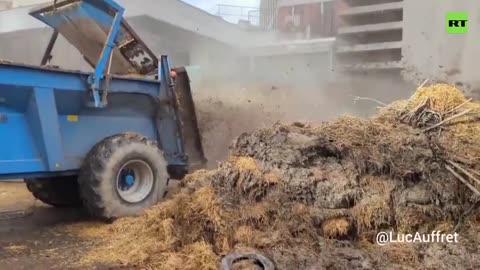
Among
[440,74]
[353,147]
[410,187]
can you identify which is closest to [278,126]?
[353,147]

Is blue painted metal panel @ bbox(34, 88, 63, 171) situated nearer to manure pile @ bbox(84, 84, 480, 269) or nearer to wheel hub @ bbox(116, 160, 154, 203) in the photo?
wheel hub @ bbox(116, 160, 154, 203)

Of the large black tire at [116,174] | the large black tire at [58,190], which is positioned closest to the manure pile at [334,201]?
the large black tire at [116,174]

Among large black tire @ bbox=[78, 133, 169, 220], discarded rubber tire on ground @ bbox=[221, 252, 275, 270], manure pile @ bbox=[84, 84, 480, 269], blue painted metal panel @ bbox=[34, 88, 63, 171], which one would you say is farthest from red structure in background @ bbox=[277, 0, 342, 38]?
discarded rubber tire on ground @ bbox=[221, 252, 275, 270]

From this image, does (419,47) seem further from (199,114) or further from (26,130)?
(26,130)

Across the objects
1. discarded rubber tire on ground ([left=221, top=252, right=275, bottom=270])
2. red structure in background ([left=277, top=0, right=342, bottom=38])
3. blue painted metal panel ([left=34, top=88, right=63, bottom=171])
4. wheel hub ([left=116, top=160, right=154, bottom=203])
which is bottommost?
discarded rubber tire on ground ([left=221, top=252, right=275, bottom=270])

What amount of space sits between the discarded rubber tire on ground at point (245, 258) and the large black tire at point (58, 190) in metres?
3.69

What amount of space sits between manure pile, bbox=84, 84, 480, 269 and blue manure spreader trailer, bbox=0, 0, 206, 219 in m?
1.16

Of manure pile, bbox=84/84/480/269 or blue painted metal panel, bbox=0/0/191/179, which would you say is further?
blue painted metal panel, bbox=0/0/191/179

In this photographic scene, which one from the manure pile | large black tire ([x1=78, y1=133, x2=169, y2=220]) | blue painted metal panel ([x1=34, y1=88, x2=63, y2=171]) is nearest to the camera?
the manure pile

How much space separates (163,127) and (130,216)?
1.45 m

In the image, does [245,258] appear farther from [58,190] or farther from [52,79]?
[58,190]

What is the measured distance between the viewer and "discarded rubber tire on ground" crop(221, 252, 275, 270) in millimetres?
4336

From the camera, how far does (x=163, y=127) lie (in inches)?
302

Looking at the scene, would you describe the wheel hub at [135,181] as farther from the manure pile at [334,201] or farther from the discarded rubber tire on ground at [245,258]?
the discarded rubber tire on ground at [245,258]
